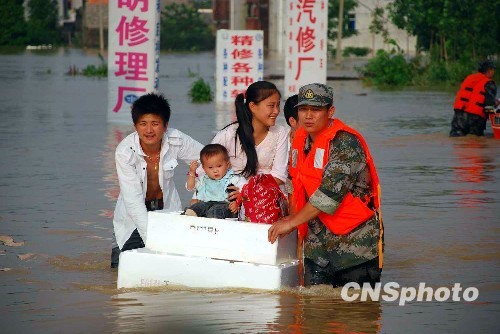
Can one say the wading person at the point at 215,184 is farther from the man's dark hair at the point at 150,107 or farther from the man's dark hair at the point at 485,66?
the man's dark hair at the point at 485,66

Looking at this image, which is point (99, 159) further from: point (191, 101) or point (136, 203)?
point (191, 101)

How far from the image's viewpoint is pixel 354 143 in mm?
7668

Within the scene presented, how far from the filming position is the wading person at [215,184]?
27.6 feet

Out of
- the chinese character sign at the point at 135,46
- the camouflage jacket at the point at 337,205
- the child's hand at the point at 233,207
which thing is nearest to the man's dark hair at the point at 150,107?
the child's hand at the point at 233,207

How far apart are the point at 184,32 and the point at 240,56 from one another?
3523 inches

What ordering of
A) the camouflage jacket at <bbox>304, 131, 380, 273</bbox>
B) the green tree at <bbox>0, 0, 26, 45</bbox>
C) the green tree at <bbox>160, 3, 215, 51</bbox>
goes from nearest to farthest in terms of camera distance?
1. the camouflage jacket at <bbox>304, 131, 380, 273</bbox>
2. the green tree at <bbox>160, 3, 215, 51</bbox>
3. the green tree at <bbox>0, 0, 26, 45</bbox>

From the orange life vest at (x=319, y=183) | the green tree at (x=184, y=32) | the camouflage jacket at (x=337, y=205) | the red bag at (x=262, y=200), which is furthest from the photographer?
the green tree at (x=184, y=32)

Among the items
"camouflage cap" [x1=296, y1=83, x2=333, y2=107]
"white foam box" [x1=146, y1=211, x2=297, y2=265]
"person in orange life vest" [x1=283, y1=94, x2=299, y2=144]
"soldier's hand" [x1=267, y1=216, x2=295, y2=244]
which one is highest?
"camouflage cap" [x1=296, y1=83, x2=333, y2=107]

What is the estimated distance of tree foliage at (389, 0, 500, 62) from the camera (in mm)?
38625

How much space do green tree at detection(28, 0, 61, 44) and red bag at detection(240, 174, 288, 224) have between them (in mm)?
111917

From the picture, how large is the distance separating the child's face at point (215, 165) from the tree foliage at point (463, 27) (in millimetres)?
31041

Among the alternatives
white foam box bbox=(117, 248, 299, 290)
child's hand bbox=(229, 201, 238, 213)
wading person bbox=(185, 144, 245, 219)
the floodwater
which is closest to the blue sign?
the floodwater

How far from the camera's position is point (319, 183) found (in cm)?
779

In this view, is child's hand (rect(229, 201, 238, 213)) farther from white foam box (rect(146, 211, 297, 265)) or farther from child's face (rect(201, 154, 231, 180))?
white foam box (rect(146, 211, 297, 265))
